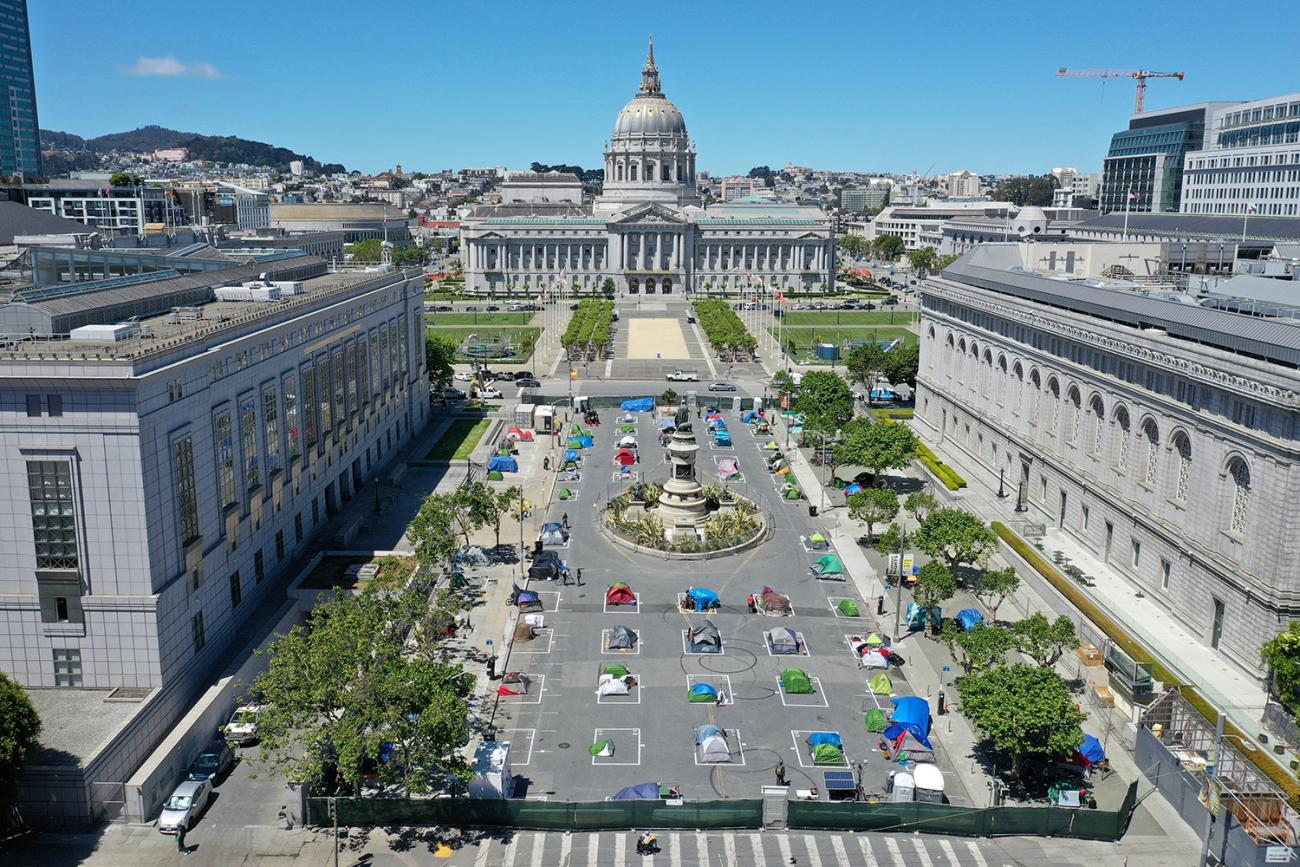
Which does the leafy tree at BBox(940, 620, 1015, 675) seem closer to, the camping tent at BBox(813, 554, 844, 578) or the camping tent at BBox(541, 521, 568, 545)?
the camping tent at BBox(813, 554, 844, 578)

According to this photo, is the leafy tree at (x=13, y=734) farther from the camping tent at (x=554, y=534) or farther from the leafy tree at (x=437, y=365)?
the leafy tree at (x=437, y=365)

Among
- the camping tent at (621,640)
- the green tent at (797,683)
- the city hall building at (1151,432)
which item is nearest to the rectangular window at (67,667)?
the camping tent at (621,640)

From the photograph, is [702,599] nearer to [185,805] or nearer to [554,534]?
[554,534]

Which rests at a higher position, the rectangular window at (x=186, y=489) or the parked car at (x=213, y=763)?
the rectangular window at (x=186, y=489)

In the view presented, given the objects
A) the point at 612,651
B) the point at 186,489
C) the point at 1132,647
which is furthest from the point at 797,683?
the point at 186,489

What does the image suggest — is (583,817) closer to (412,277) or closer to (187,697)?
(187,697)
